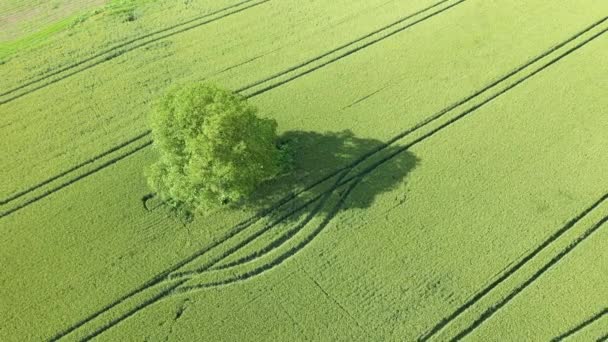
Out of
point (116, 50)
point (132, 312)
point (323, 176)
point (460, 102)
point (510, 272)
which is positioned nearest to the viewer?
point (132, 312)

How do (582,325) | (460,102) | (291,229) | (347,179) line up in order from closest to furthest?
(582,325), (291,229), (347,179), (460,102)

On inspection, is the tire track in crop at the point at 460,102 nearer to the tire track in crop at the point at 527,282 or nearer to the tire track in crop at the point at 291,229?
the tire track in crop at the point at 291,229

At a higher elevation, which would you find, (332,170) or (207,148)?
(207,148)

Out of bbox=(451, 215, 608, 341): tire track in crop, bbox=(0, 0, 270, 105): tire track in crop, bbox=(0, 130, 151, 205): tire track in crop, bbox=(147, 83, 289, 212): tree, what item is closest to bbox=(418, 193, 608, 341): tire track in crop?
bbox=(451, 215, 608, 341): tire track in crop

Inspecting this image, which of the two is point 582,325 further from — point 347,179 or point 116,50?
point 116,50

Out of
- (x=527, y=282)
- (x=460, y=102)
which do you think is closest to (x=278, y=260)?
(x=527, y=282)

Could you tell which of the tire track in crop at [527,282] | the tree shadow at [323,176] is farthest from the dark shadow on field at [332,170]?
the tire track in crop at [527,282]

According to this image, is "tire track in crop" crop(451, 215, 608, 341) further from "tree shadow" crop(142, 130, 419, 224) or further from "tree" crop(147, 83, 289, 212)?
"tree" crop(147, 83, 289, 212)
